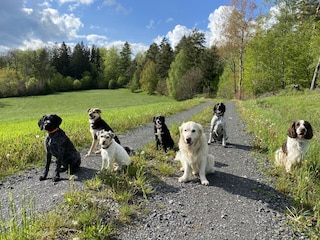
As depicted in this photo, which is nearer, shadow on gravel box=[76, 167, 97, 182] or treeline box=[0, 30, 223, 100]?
shadow on gravel box=[76, 167, 97, 182]

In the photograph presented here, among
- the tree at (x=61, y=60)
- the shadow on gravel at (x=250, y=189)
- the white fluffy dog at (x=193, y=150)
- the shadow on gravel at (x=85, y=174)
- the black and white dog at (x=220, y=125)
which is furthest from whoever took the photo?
the tree at (x=61, y=60)

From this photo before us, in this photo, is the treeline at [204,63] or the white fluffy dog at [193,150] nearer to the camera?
the white fluffy dog at [193,150]

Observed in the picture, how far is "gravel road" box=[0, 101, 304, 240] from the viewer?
340cm

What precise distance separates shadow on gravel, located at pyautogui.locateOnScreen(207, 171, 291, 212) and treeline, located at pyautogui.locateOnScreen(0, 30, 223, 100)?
4748 centimetres

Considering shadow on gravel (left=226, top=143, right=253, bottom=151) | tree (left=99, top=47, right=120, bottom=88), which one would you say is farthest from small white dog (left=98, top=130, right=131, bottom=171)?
tree (left=99, top=47, right=120, bottom=88)

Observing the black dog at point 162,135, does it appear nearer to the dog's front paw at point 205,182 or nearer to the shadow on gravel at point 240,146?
the shadow on gravel at point 240,146

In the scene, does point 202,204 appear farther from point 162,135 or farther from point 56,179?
point 162,135

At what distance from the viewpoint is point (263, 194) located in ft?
15.1

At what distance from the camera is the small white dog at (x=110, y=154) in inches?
203

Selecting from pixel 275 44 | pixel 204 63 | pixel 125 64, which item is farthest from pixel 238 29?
pixel 125 64

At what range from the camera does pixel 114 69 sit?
80.3 meters

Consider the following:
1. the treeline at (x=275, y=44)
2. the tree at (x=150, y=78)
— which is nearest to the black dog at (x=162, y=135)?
the treeline at (x=275, y=44)

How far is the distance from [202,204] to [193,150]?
1.15 metres

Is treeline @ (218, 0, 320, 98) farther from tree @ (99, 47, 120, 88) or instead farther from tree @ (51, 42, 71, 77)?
tree @ (51, 42, 71, 77)
